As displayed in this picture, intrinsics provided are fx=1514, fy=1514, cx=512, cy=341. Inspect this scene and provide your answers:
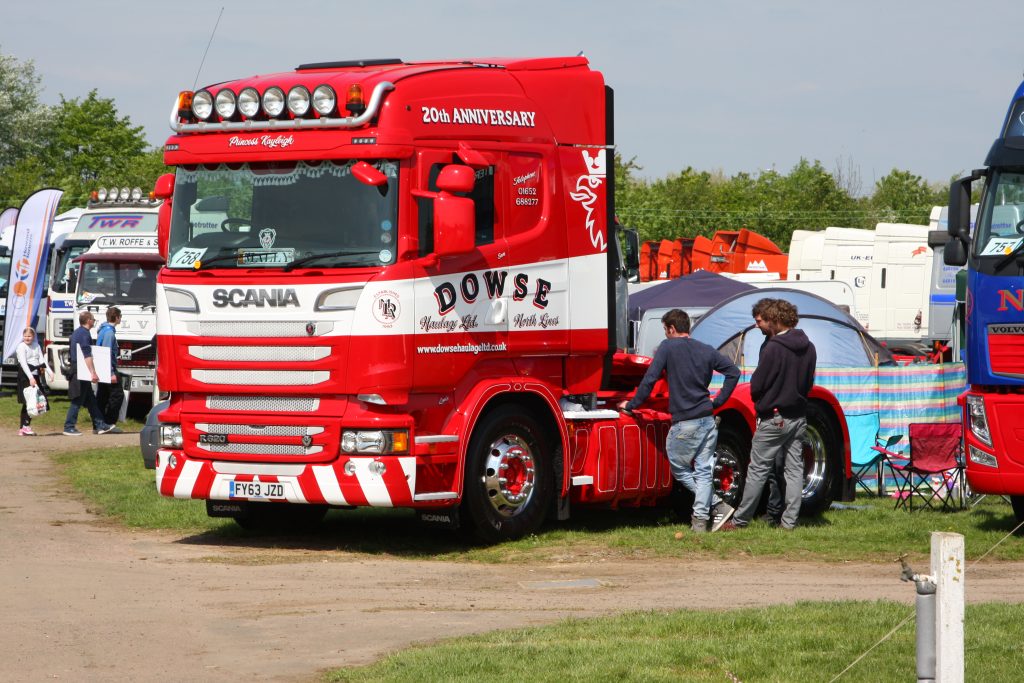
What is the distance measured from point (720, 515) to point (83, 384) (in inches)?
494

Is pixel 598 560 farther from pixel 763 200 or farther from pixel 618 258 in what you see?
pixel 763 200

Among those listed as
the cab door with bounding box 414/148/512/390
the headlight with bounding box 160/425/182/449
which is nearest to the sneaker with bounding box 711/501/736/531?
the cab door with bounding box 414/148/512/390

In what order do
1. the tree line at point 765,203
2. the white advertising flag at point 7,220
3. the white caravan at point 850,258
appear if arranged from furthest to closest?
the tree line at point 765,203, the white caravan at point 850,258, the white advertising flag at point 7,220

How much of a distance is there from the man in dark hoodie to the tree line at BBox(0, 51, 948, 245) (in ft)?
157

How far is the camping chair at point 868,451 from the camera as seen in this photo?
1524 centimetres

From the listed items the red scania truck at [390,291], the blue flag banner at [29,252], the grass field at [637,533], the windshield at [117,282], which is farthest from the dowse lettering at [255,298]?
the blue flag banner at [29,252]

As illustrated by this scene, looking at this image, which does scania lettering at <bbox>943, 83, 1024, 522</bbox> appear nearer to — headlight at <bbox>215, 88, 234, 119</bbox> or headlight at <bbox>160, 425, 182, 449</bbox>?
headlight at <bbox>215, 88, 234, 119</bbox>

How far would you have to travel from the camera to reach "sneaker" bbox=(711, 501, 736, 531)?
12.9 meters

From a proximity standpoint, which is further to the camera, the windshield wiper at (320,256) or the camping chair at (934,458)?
the camping chair at (934,458)

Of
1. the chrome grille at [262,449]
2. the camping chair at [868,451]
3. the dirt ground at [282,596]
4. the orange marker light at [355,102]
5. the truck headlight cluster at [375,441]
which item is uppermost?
the orange marker light at [355,102]

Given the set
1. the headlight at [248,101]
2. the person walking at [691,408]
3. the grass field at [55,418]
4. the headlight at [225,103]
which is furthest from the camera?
the grass field at [55,418]

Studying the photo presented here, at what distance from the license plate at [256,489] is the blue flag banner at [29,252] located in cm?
1718

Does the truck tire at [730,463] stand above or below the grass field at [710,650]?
above

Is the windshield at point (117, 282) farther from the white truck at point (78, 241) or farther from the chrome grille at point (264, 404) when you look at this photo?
the chrome grille at point (264, 404)
